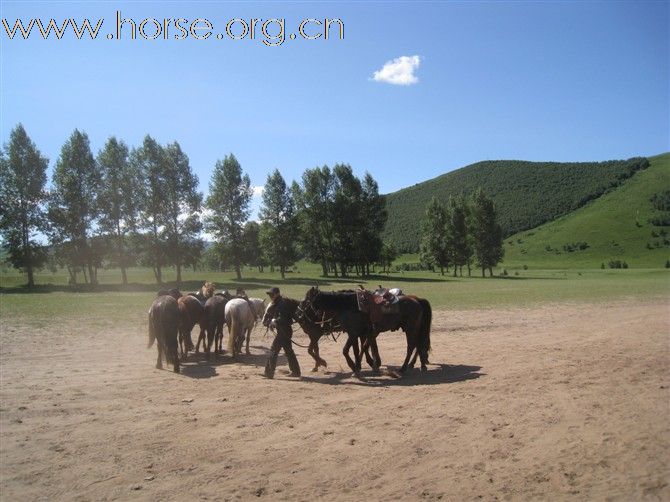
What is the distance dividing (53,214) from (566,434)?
49.1m

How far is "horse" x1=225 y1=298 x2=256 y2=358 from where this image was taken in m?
12.6

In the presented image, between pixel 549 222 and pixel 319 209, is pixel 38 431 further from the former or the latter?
pixel 549 222

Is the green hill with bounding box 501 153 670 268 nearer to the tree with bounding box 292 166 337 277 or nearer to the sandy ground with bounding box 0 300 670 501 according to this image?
the tree with bounding box 292 166 337 277

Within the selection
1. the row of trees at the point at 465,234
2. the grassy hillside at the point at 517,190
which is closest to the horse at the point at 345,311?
the row of trees at the point at 465,234

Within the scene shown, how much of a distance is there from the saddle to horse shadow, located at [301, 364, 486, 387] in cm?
126

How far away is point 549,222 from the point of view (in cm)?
13188

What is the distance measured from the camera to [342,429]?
22.4 feet

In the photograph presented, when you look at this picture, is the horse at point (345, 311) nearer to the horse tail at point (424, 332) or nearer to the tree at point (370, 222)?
the horse tail at point (424, 332)

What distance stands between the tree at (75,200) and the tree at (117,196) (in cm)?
88

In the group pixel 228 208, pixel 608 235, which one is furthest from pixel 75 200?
pixel 608 235

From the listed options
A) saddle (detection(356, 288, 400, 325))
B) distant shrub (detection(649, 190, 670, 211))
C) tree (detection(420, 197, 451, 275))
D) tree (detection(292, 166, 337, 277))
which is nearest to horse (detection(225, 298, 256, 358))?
saddle (detection(356, 288, 400, 325))

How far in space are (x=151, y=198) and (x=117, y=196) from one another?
332 cm

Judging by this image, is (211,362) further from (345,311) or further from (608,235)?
(608,235)

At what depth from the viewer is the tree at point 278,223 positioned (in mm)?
58281
